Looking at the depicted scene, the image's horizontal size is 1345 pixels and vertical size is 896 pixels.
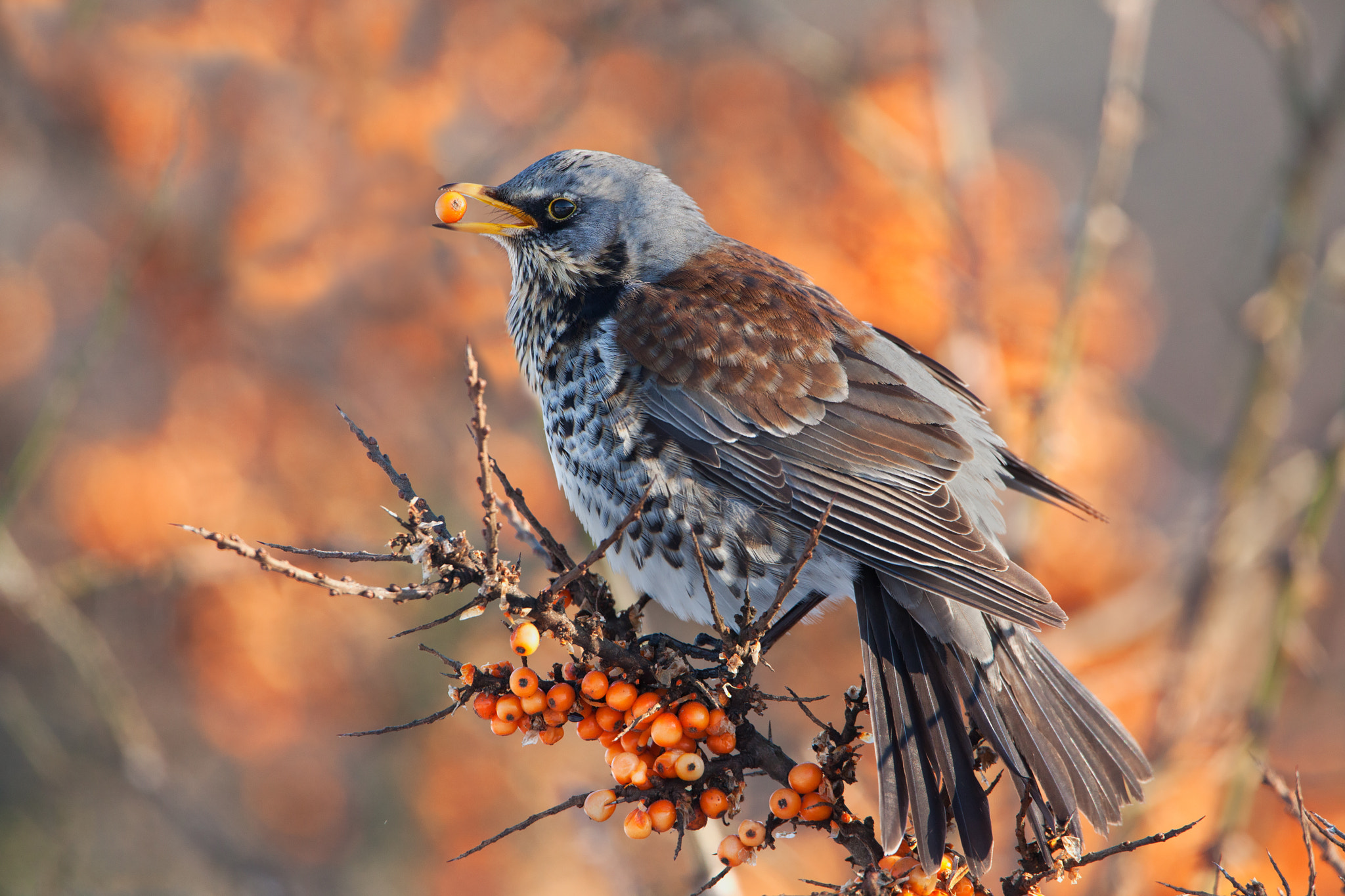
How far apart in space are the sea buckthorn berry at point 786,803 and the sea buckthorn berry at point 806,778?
2 cm

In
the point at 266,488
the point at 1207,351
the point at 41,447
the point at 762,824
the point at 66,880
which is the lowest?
the point at 66,880

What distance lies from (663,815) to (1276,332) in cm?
460

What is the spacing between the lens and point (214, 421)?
577cm

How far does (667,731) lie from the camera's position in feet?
7.05

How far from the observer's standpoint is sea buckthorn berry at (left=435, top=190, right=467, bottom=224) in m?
3.41

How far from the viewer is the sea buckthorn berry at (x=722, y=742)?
2182mm

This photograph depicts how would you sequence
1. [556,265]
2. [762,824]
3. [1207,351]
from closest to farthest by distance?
[762,824], [556,265], [1207,351]

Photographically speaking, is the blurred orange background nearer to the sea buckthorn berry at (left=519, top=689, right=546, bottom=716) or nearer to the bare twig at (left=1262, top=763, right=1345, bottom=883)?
the bare twig at (left=1262, top=763, right=1345, bottom=883)

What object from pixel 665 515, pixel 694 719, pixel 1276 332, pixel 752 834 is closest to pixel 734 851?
pixel 752 834

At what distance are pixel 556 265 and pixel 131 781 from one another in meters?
2.94

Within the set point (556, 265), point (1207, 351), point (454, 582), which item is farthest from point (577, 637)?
point (1207, 351)

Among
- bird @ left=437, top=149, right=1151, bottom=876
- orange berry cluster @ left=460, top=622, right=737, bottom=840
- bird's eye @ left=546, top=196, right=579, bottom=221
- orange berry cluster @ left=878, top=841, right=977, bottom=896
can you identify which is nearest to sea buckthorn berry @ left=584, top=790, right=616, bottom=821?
orange berry cluster @ left=460, top=622, right=737, bottom=840

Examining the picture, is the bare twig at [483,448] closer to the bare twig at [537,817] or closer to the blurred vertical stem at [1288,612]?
the bare twig at [537,817]

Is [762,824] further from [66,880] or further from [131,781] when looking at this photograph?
[66,880]
